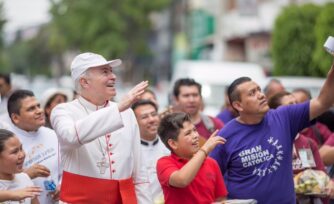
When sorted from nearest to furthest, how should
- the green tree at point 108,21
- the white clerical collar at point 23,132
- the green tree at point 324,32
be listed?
the white clerical collar at point 23,132 → the green tree at point 324,32 → the green tree at point 108,21

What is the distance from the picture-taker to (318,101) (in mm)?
6492

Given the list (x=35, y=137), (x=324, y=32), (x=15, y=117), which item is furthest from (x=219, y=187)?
(x=324, y=32)

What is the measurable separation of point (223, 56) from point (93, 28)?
18675 millimetres

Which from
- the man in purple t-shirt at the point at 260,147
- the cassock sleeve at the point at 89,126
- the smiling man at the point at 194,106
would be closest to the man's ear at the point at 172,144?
the man in purple t-shirt at the point at 260,147

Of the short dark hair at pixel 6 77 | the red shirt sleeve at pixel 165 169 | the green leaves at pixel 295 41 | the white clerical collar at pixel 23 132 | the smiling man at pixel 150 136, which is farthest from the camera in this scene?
the green leaves at pixel 295 41

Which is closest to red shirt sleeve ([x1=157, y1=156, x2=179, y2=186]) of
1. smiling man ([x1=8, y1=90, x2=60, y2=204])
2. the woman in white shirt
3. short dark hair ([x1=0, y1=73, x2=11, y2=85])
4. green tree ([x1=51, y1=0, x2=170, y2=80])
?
the woman in white shirt

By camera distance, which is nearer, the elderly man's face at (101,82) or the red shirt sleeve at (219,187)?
the elderly man's face at (101,82)

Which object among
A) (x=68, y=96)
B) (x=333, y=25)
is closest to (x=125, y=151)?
(x=68, y=96)

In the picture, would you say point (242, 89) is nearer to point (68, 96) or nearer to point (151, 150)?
point (151, 150)

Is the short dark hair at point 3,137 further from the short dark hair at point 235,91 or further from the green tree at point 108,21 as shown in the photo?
the green tree at point 108,21

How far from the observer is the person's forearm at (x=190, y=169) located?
245 inches

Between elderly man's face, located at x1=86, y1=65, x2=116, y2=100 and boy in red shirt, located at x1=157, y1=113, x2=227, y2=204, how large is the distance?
73 centimetres

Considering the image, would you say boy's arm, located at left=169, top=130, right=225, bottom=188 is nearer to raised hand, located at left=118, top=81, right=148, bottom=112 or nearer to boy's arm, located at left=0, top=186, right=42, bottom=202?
raised hand, located at left=118, top=81, right=148, bottom=112

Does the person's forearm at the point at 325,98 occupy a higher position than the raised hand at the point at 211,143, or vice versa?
the person's forearm at the point at 325,98
